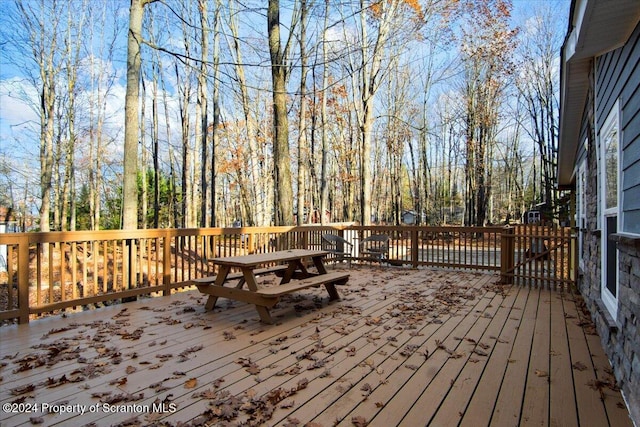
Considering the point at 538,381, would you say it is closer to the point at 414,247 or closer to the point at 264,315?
the point at 264,315

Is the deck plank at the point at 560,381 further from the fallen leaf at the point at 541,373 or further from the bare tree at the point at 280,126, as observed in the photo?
the bare tree at the point at 280,126

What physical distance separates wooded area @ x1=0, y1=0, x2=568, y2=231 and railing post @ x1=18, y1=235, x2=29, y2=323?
502cm

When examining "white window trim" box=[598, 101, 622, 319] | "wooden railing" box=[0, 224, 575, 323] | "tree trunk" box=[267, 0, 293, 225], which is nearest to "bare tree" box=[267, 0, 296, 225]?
"tree trunk" box=[267, 0, 293, 225]

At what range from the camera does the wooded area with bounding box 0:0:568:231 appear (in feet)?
37.2

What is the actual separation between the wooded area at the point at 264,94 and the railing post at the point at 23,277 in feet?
16.5

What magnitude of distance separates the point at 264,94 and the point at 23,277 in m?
17.9

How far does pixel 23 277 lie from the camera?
3516 mm

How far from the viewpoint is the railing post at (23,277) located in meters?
3.45

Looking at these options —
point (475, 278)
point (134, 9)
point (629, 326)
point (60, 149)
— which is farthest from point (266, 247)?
point (60, 149)

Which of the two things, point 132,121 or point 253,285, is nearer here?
point 253,285

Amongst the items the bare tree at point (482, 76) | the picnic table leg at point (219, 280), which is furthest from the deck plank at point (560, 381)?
the bare tree at point (482, 76)

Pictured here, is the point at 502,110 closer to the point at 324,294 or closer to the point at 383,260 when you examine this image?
the point at 383,260

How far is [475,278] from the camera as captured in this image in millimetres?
6473

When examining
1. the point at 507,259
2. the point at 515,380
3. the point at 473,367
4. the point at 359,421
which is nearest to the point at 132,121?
the point at 359,421
